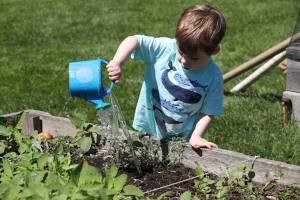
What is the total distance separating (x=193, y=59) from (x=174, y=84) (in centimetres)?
26

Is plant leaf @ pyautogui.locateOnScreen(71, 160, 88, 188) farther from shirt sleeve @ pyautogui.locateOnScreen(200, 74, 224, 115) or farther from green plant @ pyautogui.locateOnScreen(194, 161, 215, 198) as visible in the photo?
shirt sleeve @ pyautogui.locateOnScreen(200, 74, 224, 115)

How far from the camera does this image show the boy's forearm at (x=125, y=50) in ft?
6.41

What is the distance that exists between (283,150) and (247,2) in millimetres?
7180

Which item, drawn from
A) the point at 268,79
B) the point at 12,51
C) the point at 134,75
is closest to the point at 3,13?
the point at 12,51

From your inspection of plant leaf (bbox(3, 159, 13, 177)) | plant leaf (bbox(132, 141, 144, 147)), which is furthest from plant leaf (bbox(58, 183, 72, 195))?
plant leaf (bbox(132, 141, 144, 147))

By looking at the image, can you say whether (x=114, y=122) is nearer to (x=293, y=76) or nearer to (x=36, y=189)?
(x=36, y=189)

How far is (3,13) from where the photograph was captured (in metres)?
8.45

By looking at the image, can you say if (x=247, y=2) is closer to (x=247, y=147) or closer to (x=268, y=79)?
(x=268, y=79)

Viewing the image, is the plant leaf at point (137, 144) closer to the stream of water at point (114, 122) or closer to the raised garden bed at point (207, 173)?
the stream of water at point (114, 122)

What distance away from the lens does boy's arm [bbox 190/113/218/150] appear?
2.10 metres

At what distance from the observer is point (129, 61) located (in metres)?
5.27

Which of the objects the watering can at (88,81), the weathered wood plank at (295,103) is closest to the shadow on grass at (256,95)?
the weathered wood plank at (295,103)

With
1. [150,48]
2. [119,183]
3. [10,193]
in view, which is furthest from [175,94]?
[10,193]

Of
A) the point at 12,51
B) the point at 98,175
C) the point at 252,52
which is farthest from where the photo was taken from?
the point at 12,51
